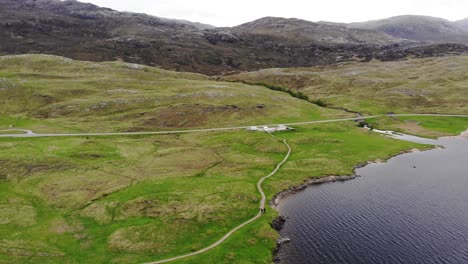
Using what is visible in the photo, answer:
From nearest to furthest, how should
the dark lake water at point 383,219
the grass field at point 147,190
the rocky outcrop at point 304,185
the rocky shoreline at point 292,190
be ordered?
the dark lake water at point 383,219 → the grass field at point 147,190 → the rocky shoreline at point 292,190 → the rocky outcrop at point 304,185

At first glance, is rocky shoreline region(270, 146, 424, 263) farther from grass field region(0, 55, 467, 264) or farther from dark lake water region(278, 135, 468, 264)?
grass field region(0, 55, 467, 264)

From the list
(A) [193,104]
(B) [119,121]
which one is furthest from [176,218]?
(A) [193,104]

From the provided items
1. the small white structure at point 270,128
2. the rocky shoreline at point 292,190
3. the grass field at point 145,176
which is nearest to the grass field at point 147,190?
the grass field at point 145,176

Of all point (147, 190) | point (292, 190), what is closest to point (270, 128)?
point (292, 190)

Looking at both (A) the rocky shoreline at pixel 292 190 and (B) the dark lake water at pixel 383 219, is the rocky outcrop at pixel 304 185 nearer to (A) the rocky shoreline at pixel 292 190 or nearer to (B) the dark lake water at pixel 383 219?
(A) the rocky shoreline at pixel 292 190

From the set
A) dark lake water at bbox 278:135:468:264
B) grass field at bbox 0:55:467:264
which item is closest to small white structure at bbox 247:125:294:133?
grass field at bbox 0:55:467:264
